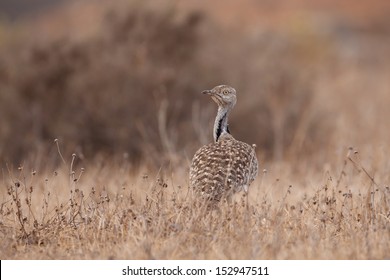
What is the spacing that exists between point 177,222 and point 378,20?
44.4m

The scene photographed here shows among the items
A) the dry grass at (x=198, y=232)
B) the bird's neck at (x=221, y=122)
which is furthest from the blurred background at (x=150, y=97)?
the dry grass at (x=198, y=232)

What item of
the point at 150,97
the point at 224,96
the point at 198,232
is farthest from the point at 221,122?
the point at 150,97

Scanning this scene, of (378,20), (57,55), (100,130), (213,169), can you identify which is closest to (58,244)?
(213,169)

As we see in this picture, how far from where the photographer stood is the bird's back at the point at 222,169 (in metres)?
6.12

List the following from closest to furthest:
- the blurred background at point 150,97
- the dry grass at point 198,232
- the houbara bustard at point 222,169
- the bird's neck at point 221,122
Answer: the dry grass at point 198,232
the houbara bustard at point 222,169
the bird's neck at point 221,122
the blurred background at point 150,97

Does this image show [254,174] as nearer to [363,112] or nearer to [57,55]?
[57,55]

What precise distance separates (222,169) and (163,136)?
16.6ft

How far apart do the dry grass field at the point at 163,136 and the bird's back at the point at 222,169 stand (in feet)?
0.44

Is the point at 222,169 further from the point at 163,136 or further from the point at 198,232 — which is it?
the point at 163,136

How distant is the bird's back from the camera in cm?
612

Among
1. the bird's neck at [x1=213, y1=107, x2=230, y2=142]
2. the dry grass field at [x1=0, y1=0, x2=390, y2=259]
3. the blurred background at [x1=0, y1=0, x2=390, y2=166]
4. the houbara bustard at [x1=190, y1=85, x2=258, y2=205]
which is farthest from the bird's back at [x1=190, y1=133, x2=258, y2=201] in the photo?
the blurred background at [x1=0, y1=0, x2=390, y2=166]

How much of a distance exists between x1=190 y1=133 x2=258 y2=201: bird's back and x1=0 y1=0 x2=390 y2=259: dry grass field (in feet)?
0.44

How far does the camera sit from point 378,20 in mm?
48219

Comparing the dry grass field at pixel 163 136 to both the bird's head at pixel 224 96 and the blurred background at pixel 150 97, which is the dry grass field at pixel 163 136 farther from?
the bird's head at pixel 224 96
